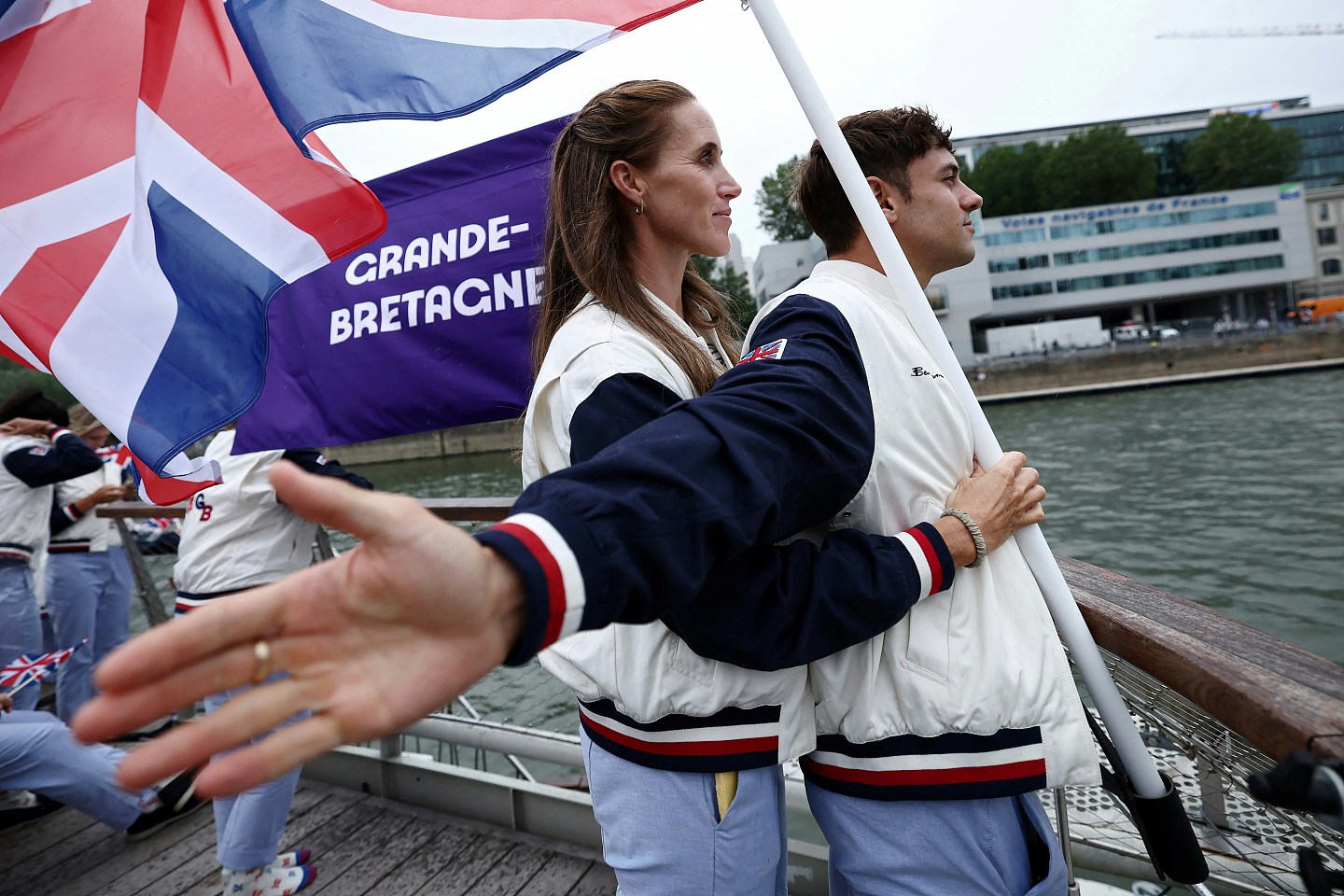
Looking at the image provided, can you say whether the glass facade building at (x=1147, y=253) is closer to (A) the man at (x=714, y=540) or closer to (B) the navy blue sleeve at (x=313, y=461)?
(B) the navy blue sleeve at (x=313, y=461)

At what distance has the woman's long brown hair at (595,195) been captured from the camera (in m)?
1.53

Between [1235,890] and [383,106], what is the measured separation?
3.09 meters

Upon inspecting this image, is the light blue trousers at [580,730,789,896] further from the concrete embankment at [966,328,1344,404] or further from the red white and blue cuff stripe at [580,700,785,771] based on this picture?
the concrete embankment at [966,328,1344,404]

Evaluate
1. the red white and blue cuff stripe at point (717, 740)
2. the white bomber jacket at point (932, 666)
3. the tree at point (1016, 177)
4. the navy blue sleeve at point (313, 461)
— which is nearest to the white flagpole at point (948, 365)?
the white bomber jacket at point (932, 666)

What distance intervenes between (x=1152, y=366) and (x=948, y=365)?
155 feet

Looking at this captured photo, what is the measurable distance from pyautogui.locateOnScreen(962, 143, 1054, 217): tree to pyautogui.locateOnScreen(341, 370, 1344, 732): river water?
3705cm

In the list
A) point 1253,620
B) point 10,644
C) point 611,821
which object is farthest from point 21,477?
point 1253,620

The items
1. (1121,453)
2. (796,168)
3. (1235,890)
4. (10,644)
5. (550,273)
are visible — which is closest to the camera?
(550,273)

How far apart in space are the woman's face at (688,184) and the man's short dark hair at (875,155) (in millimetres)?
238

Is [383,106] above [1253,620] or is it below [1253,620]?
above

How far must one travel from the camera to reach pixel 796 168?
1.96m

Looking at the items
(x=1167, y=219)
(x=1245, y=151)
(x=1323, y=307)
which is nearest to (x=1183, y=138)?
(x=1245, y=151)

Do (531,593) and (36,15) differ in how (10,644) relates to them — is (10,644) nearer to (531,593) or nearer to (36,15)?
(36,15)

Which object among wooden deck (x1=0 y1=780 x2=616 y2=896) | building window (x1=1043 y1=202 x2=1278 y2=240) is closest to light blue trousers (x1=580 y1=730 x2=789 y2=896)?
wooden deck (x1=0 y1=780 x2=616 y2=896)
